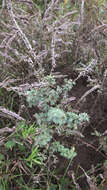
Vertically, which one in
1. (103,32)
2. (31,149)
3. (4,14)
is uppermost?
(4,14)

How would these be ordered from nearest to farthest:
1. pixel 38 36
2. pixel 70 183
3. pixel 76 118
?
pixel 76 118 → pixel 70 183 → pixel 38 36

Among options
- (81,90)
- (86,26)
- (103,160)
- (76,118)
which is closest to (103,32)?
(86,26)

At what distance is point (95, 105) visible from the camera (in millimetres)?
1524

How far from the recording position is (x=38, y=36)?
1.63 metres

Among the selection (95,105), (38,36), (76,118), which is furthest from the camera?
(38,36)

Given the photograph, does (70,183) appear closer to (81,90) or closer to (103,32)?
(81,90)

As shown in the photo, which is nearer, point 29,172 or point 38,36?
point 29,172

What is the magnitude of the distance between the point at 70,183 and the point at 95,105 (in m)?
0.53

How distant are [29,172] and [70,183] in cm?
24

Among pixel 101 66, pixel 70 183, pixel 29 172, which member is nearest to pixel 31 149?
pixel 29 172

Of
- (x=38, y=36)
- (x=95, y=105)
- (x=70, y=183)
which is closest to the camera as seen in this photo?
(x=70, y=183)

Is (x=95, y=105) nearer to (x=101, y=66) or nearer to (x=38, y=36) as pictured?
(x=101, y=66)

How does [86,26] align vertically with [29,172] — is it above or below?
above

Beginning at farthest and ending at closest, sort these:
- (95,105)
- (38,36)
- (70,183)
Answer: (38,36) < (95,105) < (70,183)
